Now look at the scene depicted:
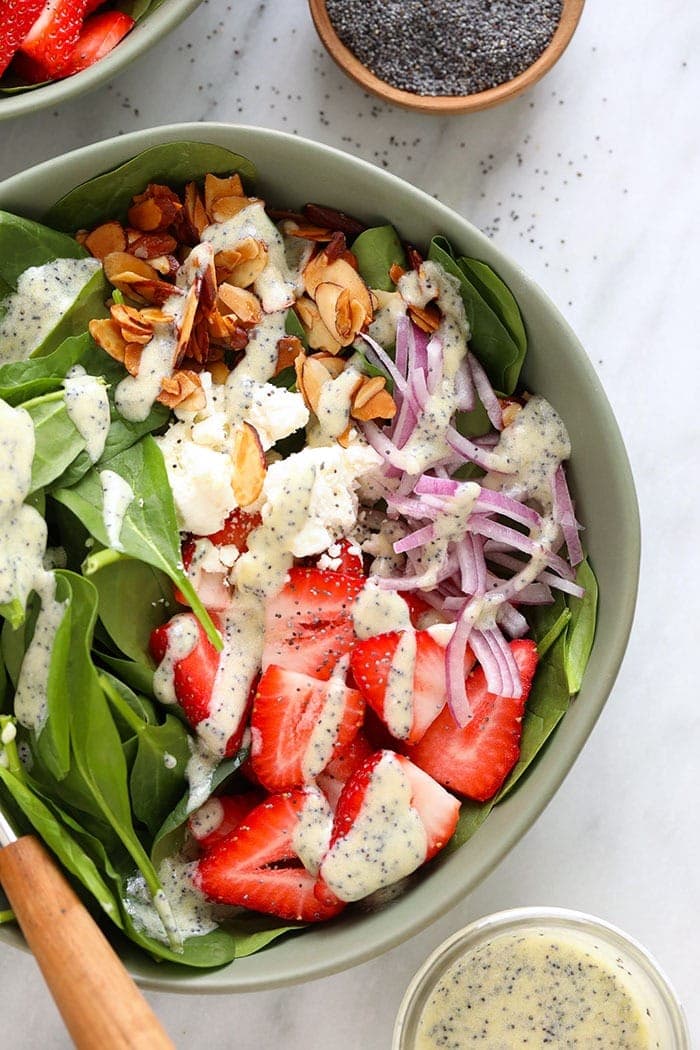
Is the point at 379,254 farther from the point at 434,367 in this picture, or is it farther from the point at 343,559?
the point at 343,559

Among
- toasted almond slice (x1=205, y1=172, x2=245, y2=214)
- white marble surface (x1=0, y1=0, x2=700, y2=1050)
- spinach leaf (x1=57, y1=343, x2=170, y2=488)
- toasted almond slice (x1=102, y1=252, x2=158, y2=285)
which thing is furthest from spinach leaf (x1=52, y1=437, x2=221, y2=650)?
white marble surface (x1=0, y1=0, x2=700, y2=1050)

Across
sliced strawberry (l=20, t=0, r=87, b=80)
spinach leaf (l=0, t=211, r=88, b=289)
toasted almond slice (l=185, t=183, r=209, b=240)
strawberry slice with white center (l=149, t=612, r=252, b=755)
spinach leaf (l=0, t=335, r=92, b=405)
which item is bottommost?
strawberry slice with white center (l=149, t=612, r=252, b=755)

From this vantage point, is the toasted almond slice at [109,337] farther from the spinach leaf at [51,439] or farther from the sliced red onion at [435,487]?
the sliced red onion at [435,487]

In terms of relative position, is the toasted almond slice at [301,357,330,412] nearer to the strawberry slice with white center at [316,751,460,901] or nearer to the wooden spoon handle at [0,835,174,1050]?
the strawberry slice with white center at [316,751,460,901]

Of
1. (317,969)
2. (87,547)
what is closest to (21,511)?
(87,547)

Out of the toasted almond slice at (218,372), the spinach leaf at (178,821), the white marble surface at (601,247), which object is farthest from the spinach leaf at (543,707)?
the toasted almond slice at (218,372)

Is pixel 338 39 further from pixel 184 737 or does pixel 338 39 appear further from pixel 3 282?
pixel 184 737

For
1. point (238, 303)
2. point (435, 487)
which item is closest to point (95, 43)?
point (238, 303)
